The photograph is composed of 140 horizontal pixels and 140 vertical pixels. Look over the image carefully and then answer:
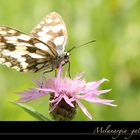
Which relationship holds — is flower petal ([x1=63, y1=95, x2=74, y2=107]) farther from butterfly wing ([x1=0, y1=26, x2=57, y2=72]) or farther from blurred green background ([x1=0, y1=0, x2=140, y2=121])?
blurred green background ([x1=0, y1=0, x2=140, y2=121])

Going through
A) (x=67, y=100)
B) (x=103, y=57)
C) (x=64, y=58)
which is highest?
(x=103, y=57)

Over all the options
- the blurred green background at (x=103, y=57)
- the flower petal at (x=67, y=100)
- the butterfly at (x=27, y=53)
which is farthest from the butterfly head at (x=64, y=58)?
the blurred green background at (x=103, y=57)

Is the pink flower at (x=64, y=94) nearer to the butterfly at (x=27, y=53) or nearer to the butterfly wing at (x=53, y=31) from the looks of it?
the butterfly at (x=27, y=53)

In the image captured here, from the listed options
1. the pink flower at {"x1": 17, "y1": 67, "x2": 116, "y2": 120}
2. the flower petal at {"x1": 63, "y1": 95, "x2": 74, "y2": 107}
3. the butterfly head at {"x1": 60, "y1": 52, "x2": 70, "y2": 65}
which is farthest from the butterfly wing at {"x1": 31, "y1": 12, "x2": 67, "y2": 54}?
the flower petal at {"x1": 63, "y1": 95, "x2": 74, "y2": 107}

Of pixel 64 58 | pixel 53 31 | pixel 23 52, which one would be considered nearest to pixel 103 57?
pixel 53 31

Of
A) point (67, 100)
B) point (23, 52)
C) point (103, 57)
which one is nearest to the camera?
point (67, 100)

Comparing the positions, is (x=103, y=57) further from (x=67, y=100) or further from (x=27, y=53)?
(x=67, y=100)
